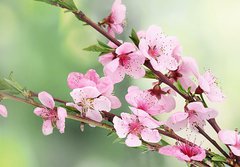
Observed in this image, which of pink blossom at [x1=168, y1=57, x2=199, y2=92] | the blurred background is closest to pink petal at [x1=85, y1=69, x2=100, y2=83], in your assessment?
pink blossom at [x1=168, y1=57, x2=199, y2=92]

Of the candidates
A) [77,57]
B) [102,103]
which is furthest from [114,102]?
[77,57]

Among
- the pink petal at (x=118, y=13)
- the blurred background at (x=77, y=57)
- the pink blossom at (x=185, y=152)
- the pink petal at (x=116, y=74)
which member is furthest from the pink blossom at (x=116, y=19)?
the blurred background at (x=77, y=57)

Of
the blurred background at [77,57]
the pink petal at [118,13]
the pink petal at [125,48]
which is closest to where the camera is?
the pink petal at [125,48]

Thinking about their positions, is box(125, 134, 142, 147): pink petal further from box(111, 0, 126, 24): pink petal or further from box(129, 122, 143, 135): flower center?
box(111, 0, 126, 24): pink petal

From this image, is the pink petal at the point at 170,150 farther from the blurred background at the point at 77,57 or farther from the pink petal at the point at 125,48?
the blurred background at the point at 77,57

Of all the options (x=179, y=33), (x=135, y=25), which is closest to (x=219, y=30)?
(x=179, y=33)

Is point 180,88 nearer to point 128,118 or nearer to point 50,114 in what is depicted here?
point 128,118
